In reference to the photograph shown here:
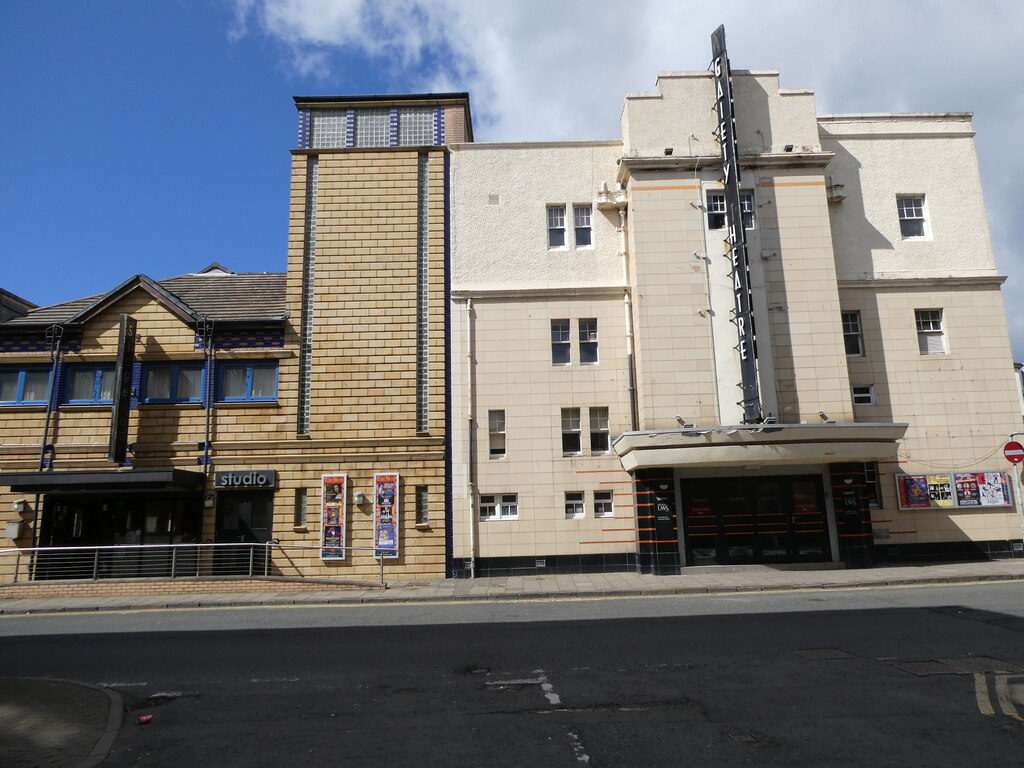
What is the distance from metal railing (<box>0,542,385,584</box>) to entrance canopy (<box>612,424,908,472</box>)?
312 inches

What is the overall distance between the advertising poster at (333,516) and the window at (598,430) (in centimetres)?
691

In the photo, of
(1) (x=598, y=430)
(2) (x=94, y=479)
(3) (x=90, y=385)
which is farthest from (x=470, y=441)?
(3) (x=90, y=385)

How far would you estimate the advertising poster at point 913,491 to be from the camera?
64.3 feet

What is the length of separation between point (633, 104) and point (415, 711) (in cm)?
1782

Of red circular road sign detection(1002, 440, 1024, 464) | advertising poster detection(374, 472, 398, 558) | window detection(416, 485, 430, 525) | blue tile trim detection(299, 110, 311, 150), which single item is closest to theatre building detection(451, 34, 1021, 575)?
red circular road sign detection(1002, 440, 1024, 464)

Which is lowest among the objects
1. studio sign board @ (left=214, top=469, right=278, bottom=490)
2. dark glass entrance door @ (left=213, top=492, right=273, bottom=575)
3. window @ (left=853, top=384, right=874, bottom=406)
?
dark glass entrance door @ (left=213, top=492, right=273, bottom=575)

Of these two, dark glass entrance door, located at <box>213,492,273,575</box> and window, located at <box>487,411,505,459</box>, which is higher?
window, located at <box>487,411,505,459</box>

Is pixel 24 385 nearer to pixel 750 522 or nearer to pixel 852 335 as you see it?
pixel 750 522

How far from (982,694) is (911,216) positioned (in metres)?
17.8

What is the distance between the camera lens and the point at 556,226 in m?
21.3

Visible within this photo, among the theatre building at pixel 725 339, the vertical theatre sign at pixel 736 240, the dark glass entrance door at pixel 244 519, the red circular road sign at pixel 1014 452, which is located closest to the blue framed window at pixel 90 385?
the dark glass entrance door at pixel 244 519

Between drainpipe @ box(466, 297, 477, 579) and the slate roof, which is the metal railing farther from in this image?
the slate roof

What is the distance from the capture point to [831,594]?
1481 cm

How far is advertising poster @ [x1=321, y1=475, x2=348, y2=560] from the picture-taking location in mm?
19328
